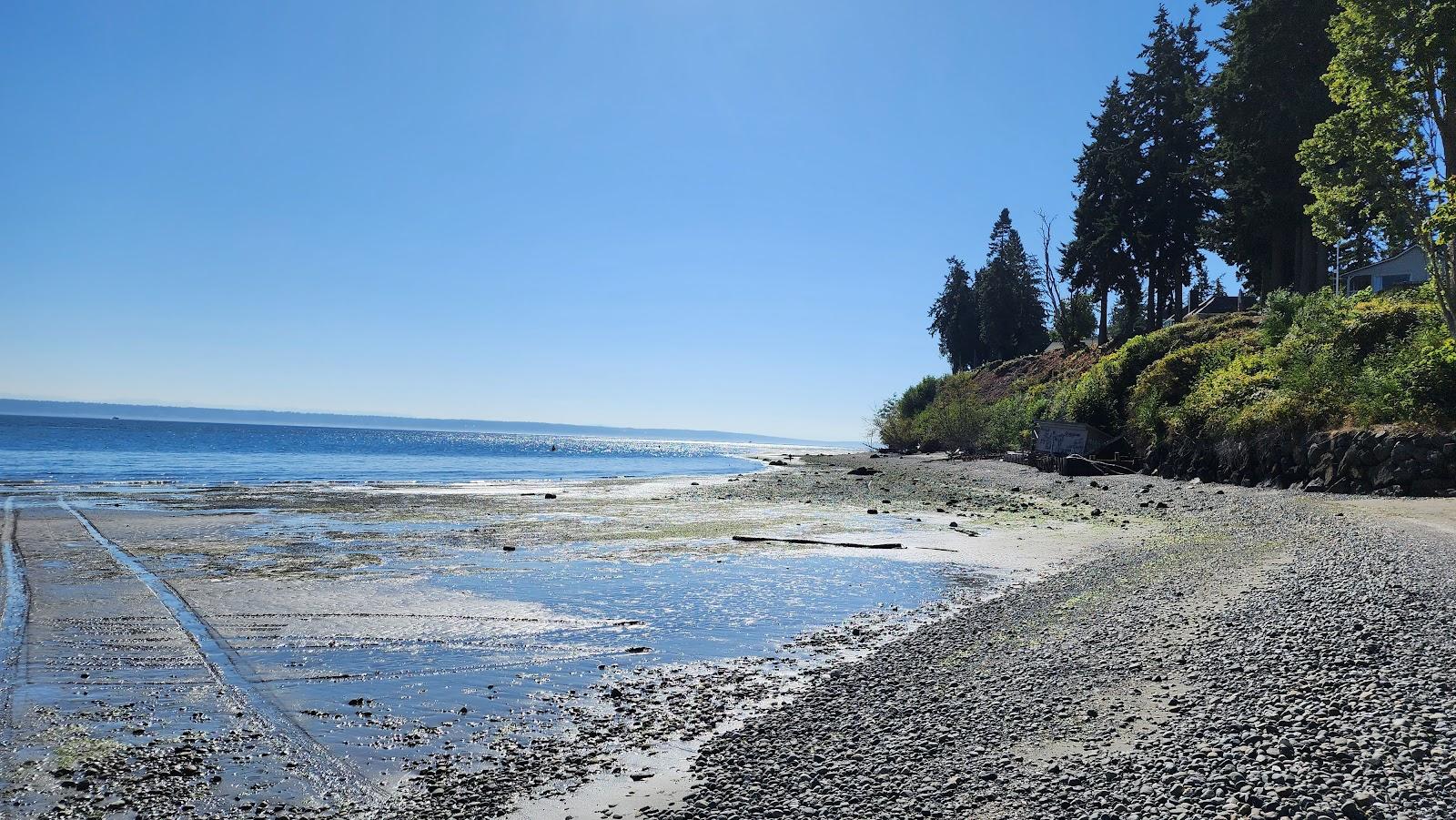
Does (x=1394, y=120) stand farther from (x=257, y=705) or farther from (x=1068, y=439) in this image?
(x=257, y=705)

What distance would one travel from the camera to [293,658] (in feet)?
34.5

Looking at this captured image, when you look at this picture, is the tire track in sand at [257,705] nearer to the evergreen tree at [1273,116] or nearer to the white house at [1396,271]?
the evergreen tree at [1273,116]

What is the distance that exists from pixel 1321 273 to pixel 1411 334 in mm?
18041

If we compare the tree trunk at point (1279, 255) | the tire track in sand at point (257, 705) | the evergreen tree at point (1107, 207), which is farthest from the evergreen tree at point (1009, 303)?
the tire track in sand at point (257, 705)

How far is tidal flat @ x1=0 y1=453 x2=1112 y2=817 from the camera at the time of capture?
6809 mm

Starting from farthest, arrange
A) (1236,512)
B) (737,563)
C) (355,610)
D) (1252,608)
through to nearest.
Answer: (1236,512), (737,563), (355,610), (1252,608)

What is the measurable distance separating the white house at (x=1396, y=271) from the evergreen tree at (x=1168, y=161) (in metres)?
8.56

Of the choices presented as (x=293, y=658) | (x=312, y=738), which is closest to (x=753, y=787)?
(x=312, y=738)

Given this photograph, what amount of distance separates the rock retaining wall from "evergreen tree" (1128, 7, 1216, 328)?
26568mm

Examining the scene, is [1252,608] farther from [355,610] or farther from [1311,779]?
[355,610]

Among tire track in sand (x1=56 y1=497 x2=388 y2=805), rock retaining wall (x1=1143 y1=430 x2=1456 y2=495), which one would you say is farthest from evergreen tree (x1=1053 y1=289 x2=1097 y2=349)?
tire track in sand (x1=56 y1=497 x2=388 y2=805)

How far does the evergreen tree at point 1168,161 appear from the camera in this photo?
2066 inches

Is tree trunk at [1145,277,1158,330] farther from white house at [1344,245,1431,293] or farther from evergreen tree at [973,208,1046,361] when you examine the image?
evergreen tree at [973,208,1046,361]

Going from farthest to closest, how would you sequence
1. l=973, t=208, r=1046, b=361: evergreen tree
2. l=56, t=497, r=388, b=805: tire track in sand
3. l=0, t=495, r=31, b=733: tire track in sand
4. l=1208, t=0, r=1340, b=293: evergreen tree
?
l=973, t=208, r=1046, b=361: evergreen tree, l=1208, t=0, r=1340, b=293: evergreen tree, l=0, t=495, r=31, b=733: tire track in sand, l=56, t=497, r=388, b=805: tire track in sand
